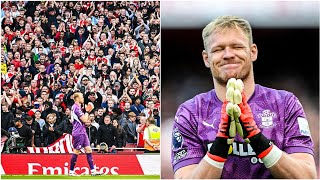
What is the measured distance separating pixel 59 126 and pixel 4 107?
0.48 meters

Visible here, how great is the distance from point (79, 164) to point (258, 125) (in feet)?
4.91

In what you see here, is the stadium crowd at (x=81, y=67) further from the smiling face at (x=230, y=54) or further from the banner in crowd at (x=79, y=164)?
the smiling face at (x=230, y=54)

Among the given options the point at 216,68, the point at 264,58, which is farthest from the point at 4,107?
the point at 264,58

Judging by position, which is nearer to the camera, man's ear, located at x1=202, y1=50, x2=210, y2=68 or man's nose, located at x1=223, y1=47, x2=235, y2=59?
man's nose, located at x1=223, y1=47, x2=235, y2=59

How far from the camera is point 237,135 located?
3840mm

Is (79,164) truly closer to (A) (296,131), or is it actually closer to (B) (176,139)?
(B) (176,139)

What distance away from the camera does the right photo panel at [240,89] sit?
3492 mm

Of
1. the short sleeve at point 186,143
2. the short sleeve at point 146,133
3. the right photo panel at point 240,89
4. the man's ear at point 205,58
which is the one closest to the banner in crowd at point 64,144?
the short sleeve at point 146,133

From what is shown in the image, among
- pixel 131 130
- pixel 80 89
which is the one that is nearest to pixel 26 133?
pixel 80 89

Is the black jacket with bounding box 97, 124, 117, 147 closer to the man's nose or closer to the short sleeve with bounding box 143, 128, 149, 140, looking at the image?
the short sleeve with bounding box 143, 128, 149, 140

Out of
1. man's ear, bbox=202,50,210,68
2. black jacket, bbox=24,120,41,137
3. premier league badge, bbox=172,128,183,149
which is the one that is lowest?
premier league badge, bbox=172,128,183,149

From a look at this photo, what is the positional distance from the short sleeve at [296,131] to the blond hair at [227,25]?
566 millimetres

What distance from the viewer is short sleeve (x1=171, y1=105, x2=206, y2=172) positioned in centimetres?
376

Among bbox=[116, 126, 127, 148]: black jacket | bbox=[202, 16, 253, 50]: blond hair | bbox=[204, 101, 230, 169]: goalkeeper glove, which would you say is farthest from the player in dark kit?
bbox=[204, 101, 230, 169]: goalkeeper glove
